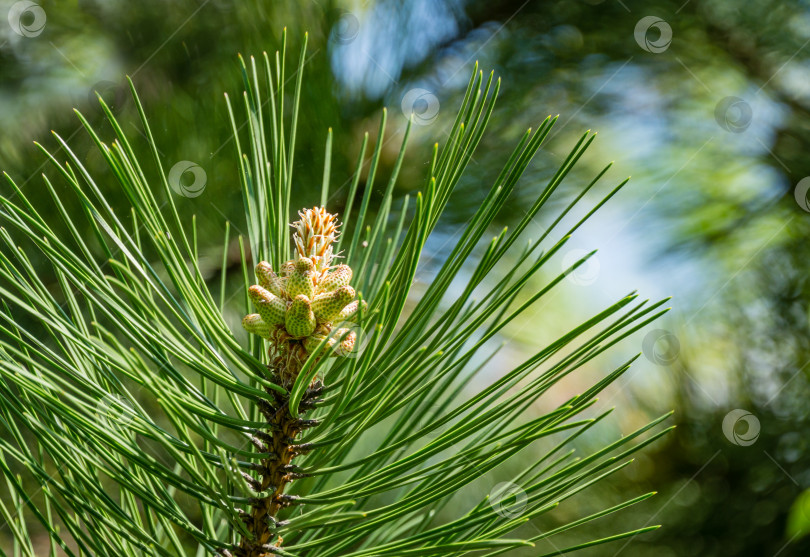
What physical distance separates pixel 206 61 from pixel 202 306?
0.66m

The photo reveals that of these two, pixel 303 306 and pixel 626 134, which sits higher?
pixel 626 134

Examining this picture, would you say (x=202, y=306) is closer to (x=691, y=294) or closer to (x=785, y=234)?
(x=691, y=294)

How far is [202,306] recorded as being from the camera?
466 millimetres

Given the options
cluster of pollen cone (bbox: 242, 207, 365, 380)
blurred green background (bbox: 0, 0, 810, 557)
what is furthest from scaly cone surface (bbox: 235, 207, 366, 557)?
blurred green background (bbox: 0, 0, 810, 557)

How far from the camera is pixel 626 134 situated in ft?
4.17

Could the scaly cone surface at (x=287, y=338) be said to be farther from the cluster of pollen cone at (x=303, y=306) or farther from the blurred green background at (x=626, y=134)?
the blurred green background at (x=626, y=134)

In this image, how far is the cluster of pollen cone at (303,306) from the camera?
51 cm

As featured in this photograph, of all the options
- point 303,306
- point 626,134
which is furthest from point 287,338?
point 626,134

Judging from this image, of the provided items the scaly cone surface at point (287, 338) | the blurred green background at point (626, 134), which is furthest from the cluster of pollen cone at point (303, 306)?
the blurred green background at point (626, 134)

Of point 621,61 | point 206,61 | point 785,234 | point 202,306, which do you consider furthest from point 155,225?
point 785,234

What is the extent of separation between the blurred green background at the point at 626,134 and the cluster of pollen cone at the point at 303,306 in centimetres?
41

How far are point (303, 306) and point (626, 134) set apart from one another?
956 mm

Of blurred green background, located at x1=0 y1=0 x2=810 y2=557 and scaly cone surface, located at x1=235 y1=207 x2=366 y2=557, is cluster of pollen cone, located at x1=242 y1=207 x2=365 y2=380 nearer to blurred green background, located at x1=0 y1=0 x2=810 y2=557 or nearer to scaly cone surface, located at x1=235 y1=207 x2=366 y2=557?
scaly cone surface, located at x1=235 y1=207 x2=366 y2=557

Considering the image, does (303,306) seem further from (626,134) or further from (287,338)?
(626,134)
